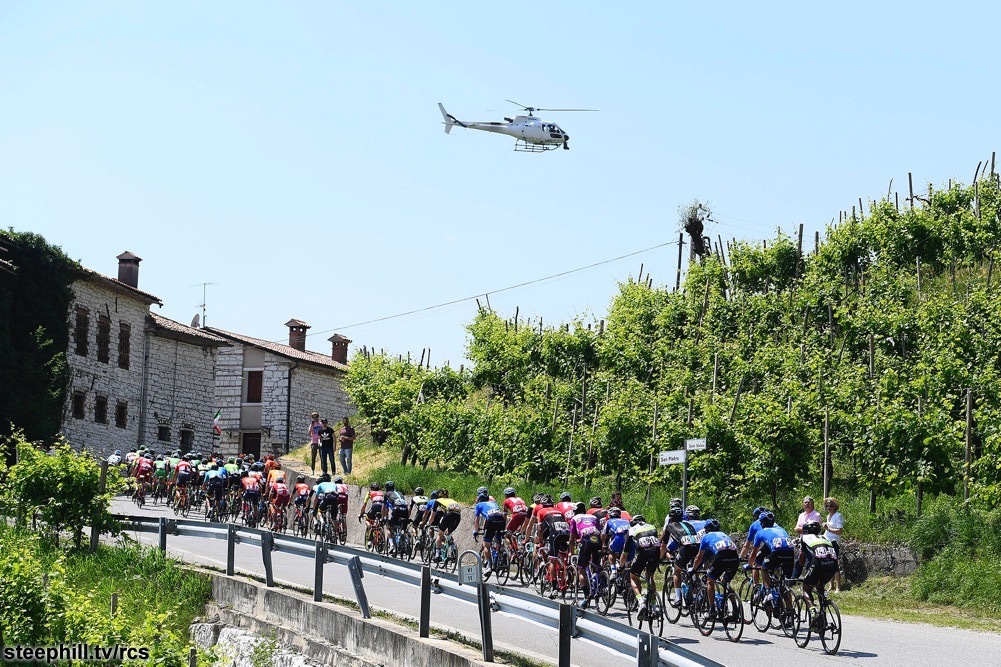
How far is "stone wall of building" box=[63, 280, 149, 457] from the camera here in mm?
46438

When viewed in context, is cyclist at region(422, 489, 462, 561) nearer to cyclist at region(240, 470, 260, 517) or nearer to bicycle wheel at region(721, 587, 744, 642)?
cyclist at region(240, 470, 260, 517)

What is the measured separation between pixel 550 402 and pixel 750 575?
55.3 feet

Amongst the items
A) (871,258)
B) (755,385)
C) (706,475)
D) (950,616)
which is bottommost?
(950,616)

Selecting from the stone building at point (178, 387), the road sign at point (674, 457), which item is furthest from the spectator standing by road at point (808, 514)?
the stone building at point (178, 387)

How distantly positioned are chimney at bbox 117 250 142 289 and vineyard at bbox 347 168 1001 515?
52.4ft

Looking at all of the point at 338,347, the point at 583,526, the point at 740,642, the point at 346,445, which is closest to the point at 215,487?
the point at 346,445

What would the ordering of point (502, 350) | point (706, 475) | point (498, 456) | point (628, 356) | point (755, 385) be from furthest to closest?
1. point (502, 350)
2. point (628, 356)
3. point (498, 456)
4. point (755, 385)
5. point (706, 475)

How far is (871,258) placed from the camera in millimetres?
37344

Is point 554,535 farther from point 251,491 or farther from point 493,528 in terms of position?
point 251,491

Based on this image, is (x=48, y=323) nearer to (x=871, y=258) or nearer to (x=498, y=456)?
(x=498, y=456)

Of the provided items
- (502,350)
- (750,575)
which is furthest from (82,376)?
(750,575)

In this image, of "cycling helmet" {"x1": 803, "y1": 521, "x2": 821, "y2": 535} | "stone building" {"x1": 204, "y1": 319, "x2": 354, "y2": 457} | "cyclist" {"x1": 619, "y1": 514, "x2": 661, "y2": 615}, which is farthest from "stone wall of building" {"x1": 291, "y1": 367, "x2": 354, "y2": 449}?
"cycling helmet" {"x1": 803, "y1": 521, "x2": 821, "y2": 535}

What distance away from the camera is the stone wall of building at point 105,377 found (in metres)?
46.4

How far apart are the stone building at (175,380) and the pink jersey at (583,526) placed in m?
31.2
